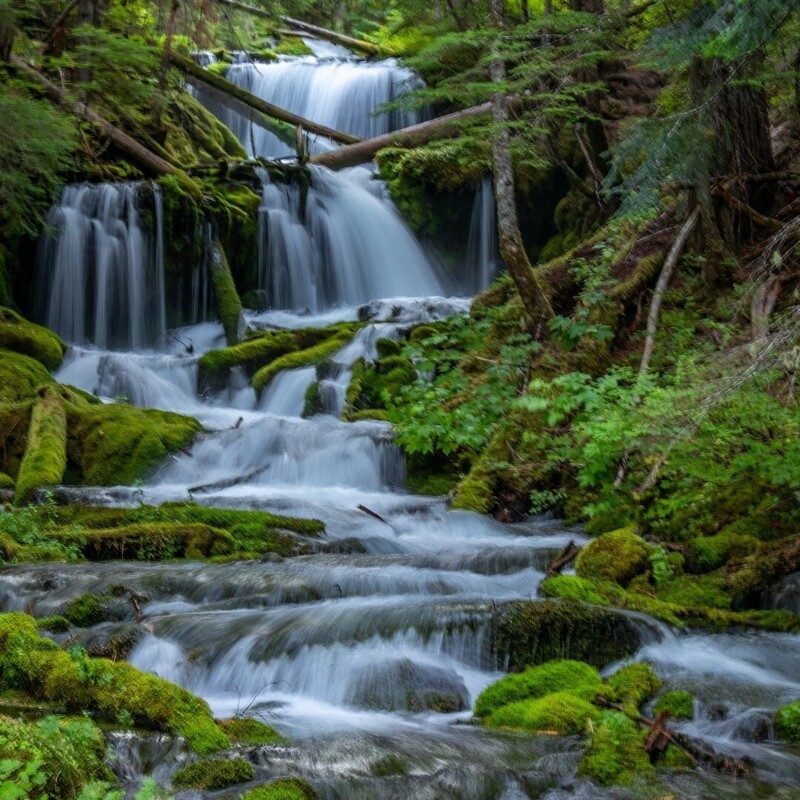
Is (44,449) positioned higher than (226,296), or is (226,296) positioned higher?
(226,296)

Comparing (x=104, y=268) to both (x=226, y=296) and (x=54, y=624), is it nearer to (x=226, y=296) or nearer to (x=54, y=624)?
(x=226, y=296)

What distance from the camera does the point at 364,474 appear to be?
11406mm

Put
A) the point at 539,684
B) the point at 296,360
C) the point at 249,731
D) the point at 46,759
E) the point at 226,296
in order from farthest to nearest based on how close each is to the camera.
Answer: the point at 226,296 < the point at 296,360 < the point at 539,684 < the point at 249,731 < the point at 46,759

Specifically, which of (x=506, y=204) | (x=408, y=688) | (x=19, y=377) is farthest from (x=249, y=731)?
(x=19, y=377)

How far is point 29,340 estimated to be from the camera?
45.4 ft

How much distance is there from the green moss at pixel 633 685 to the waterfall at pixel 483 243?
16.3m

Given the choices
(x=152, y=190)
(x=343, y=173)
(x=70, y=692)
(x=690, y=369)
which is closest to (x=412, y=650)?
(x=70, y=692)

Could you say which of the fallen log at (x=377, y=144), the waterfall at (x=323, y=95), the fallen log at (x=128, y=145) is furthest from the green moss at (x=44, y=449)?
the waterfall at (x=323, y=95)

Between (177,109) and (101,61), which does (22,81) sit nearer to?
(101,61)

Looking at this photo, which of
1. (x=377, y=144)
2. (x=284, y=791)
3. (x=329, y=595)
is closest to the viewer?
(x=284, y=791)

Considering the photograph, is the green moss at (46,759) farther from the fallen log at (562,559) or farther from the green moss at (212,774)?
the fallen log at (562,559)

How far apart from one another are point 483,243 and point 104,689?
1807 centimetres

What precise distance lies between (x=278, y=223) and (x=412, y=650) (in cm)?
1531

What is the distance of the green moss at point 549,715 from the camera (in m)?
4.48
